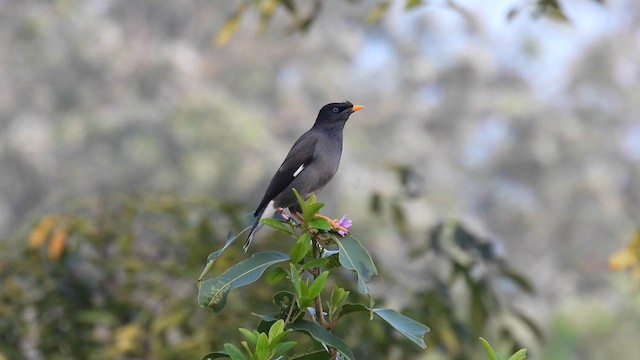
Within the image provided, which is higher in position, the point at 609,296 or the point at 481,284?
the point at 609,296

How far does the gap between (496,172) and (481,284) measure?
11490 millimetres

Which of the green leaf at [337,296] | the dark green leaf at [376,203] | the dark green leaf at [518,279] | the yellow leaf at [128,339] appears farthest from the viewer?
the dark green leaf at [376,203]

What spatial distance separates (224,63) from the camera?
13.5 m

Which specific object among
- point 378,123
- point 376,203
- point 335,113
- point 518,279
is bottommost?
point 335,113

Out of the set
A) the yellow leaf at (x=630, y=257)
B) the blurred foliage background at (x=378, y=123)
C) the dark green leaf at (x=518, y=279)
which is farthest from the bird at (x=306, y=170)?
the blurred foliage background at (x=378, y=123)

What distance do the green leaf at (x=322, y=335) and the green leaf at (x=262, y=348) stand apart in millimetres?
40

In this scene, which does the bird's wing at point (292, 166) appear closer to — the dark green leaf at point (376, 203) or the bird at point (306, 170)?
the bird at point (306, 170)

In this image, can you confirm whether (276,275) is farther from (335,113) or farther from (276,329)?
(335,113)

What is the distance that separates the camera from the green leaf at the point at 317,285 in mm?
1011

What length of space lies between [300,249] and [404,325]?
0.44ft

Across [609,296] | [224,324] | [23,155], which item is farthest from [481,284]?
[609,296]

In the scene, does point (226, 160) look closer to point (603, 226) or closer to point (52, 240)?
point (603, 226)

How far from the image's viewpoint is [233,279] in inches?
41.9

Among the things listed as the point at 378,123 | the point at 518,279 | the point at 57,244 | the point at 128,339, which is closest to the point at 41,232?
the point at 57,244
